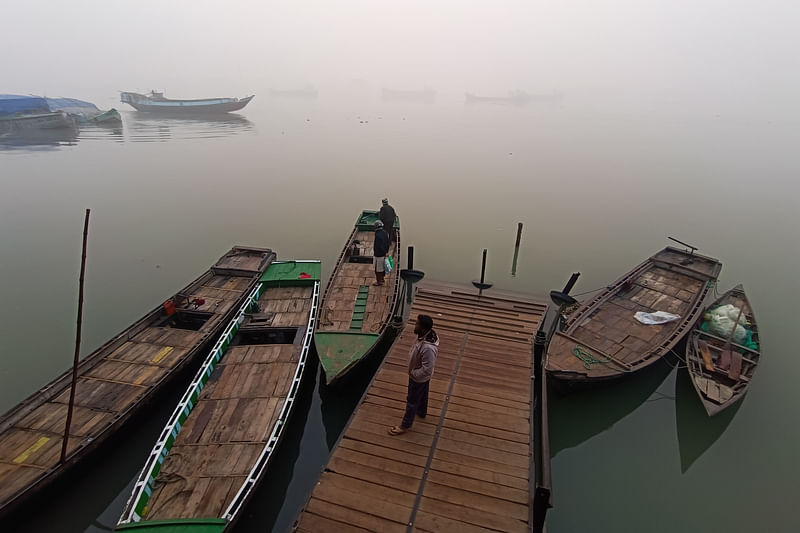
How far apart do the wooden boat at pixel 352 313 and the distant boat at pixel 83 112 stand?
59.6m

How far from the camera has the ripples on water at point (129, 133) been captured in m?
41.8

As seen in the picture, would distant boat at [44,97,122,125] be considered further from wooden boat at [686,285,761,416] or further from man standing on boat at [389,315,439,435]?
wooden boat at [686,285,761,416]

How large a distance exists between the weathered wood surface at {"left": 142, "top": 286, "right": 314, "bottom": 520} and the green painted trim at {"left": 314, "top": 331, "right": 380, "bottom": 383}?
68 cm

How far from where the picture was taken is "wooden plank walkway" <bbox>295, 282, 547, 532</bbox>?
5.36 metres

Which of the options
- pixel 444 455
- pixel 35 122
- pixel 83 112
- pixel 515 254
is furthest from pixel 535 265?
pixel 83 112

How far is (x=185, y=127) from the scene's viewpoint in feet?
187

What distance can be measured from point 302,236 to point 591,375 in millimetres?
14805

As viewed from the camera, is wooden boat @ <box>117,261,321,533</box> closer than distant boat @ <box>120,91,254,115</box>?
Yes

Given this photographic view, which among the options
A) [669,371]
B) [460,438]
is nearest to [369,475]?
[460,438]

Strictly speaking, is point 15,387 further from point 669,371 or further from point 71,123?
point 71,123

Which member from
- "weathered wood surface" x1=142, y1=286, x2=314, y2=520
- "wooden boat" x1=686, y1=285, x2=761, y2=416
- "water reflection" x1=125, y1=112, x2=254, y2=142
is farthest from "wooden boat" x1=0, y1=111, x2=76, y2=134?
"wooden boat" x1=686, y1=285, x2=761, y2=416

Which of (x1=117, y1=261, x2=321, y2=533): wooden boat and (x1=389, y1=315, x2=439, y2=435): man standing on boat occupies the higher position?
(x1=389, y1=315, x2=439, y2=435): man standing on boat

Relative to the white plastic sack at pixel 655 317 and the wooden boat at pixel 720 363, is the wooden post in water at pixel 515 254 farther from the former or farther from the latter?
the wooden boat at pixel 720 363

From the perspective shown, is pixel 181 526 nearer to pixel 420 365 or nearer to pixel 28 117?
pixel 420 365
